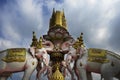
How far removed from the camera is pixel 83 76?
10.9m

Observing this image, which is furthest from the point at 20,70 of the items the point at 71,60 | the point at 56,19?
the point at 56,19

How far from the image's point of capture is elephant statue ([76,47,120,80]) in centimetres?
1078

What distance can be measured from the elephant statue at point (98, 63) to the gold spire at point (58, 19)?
2.02 m

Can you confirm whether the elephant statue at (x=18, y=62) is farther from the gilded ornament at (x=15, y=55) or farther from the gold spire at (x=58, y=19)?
the gold spire at (x=58, y=19)

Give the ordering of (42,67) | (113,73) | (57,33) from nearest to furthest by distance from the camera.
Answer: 1. (113,73)
2. (42,67)
3. (57,33)

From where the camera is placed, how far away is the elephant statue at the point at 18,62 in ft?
36.5

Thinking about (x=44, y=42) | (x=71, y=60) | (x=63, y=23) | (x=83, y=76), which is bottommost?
(x=83, y=76)

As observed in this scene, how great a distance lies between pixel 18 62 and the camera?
1117cm

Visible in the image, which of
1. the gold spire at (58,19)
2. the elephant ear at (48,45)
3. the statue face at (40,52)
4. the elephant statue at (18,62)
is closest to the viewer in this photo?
the elephant statue at (18,62)

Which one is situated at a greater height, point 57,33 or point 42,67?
point 57,33

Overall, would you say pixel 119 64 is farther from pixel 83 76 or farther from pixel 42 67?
pixel 42 67

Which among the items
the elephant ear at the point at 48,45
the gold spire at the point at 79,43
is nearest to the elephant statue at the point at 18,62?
the elephant ear at the point at 48,45

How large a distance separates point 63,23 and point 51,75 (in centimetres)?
277

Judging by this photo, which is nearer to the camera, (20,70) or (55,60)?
(20,70)
